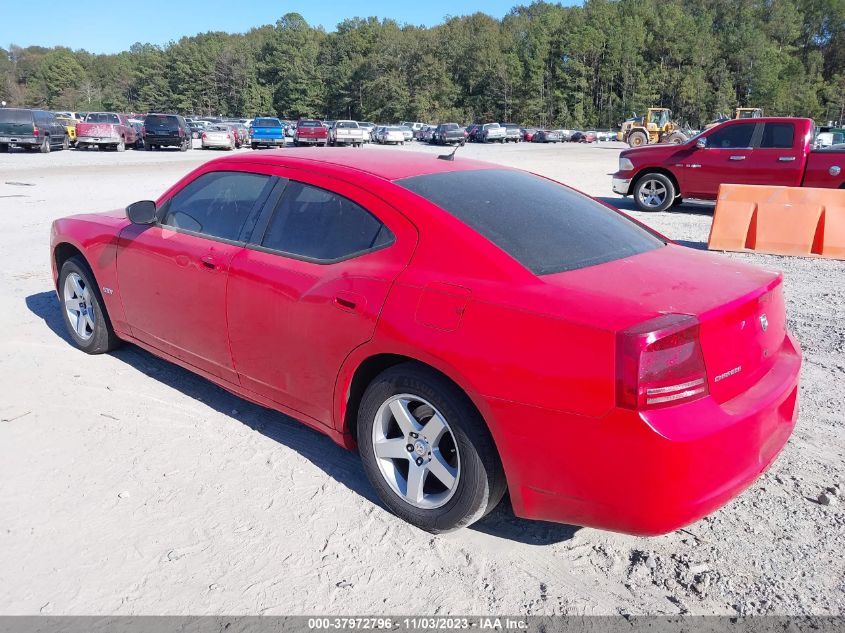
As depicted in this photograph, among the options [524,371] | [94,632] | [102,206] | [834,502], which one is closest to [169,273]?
[94,632]

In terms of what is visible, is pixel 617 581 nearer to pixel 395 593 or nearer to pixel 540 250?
pixel 395 593

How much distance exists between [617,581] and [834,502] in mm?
1280

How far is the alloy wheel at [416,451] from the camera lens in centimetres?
293

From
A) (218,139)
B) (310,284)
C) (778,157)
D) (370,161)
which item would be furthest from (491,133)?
(310,284)

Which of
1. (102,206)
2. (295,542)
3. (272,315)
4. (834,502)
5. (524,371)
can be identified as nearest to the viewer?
(524,371)

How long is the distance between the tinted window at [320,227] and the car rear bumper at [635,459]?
1076 millimetres

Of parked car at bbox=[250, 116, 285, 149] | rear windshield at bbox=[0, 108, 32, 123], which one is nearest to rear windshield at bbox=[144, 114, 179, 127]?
rear windshield at bbox=[0, 108, 32, 123]

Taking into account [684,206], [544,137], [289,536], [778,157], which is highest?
[778,157]

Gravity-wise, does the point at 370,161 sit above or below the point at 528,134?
above

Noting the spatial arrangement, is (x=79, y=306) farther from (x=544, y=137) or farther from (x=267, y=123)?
(x=544, y=137)

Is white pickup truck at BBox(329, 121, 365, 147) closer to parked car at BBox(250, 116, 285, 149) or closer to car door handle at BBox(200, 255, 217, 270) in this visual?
parked car at BBox(250, 116, 285, 149)

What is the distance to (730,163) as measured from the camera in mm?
12531

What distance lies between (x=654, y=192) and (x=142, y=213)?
1110 cm

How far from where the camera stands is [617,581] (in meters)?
2.75
